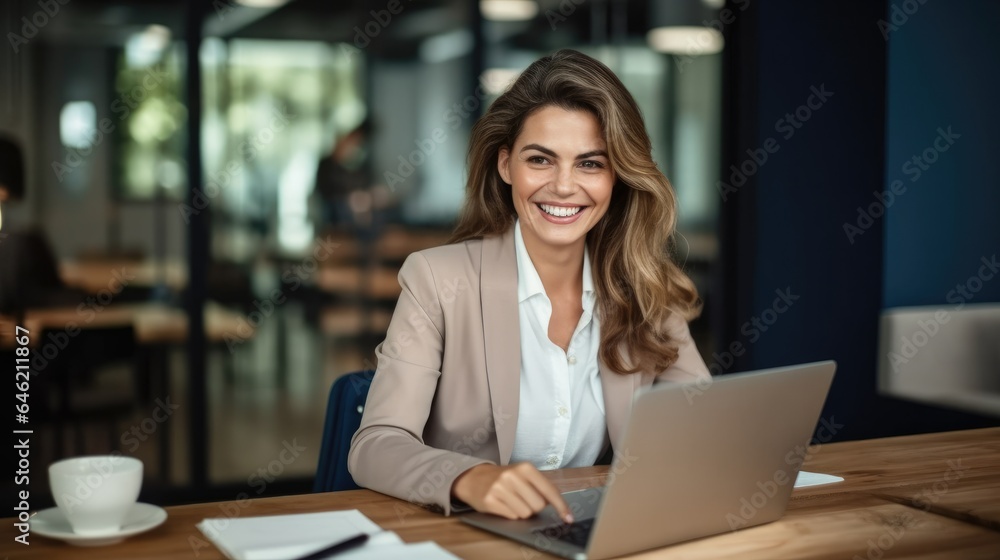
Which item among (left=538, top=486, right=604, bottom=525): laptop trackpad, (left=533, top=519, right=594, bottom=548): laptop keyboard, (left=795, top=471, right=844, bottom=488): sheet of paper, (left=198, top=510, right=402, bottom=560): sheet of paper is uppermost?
(left=198, top=510, right=402, bottom=560): sheet of paper

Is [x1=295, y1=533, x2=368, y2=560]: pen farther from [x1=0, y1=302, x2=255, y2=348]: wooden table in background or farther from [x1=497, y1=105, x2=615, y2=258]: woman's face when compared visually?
[x1=0, y1=302, x2=255, y2=348]: wooden table in background

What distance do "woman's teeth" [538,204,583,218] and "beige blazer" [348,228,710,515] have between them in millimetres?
119

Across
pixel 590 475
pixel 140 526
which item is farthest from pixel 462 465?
pixel 140 526

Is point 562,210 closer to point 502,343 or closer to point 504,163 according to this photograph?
point 504,163

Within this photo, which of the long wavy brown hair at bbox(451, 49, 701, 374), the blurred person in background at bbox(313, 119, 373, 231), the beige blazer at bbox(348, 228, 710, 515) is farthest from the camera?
the blurred person in background at bbox(313, 119, 373, 231)

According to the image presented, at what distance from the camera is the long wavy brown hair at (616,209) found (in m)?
2.07

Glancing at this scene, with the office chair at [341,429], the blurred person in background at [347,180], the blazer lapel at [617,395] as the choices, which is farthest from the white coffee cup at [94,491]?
the blurred person in background at [347,180]

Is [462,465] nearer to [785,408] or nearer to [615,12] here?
[785,408]

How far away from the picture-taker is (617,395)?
6.64ft

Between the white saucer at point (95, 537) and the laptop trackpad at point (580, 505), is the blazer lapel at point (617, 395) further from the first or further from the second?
the white saucer at point (95, 537)

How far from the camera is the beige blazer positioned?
72.6 inches

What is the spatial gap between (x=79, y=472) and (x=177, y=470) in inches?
122

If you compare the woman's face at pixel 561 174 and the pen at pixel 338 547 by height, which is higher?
the woman's face at pixel 561 174

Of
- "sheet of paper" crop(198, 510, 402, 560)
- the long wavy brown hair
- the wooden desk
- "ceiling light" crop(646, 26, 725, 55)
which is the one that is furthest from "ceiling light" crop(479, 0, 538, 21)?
"sheet of paper" crop(198, 510, 402, 560)
